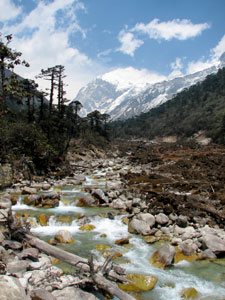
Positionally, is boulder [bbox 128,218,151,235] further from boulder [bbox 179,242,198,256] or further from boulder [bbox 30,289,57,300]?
boulder [bbox 30,289,57,300]

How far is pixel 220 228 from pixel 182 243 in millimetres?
2727

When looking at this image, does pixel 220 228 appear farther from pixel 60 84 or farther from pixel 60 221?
pixel 60 84

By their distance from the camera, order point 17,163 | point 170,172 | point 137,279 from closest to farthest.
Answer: point 137,279, point 17,163, point 170,172

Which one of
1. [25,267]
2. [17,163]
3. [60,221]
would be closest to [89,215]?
[60,221]

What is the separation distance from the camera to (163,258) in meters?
8.15

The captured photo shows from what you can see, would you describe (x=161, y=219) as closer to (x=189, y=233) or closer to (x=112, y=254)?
(x=189, y=233)

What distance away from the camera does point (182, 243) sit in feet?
30.2

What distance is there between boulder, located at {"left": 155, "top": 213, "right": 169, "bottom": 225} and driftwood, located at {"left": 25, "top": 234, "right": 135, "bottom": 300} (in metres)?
4.57

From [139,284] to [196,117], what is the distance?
78.0 metres

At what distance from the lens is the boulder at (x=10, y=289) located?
14.8ft

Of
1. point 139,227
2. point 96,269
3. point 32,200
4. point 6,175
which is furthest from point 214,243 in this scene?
point 6,175

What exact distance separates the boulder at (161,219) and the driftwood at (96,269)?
15.0ft

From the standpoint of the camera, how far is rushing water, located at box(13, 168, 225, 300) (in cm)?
678

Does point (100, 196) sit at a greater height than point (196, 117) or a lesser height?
lesser
